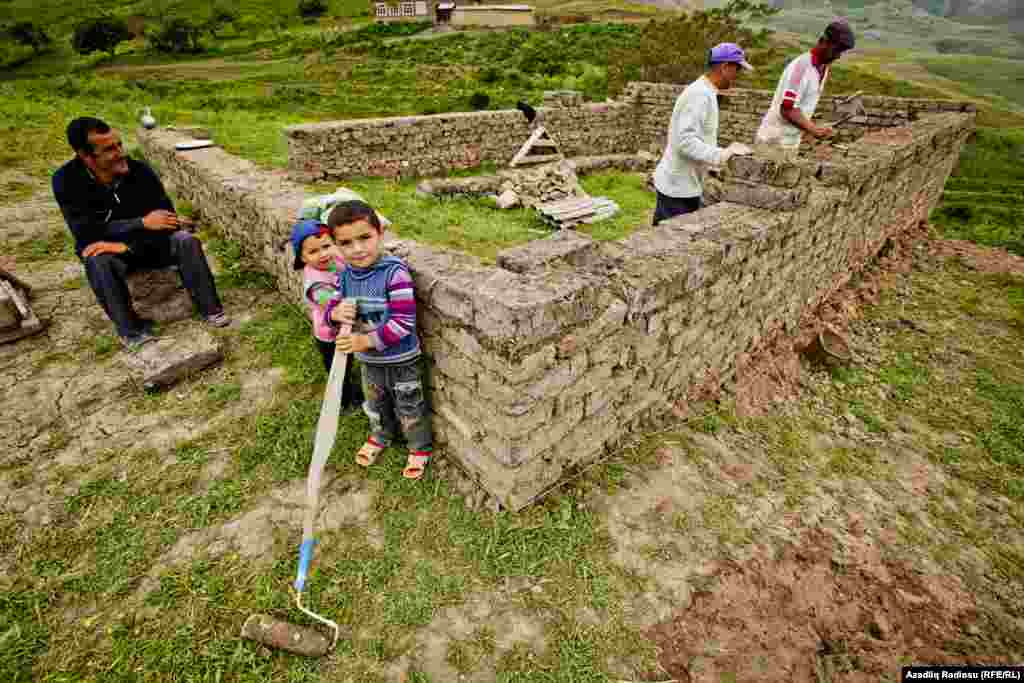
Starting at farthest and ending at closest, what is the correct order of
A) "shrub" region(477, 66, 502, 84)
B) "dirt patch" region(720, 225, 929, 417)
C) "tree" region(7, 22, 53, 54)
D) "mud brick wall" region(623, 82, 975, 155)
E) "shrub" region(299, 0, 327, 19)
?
"shrub" region(299, 0, 327, 19)
"tree" region(7, 22, 53, 54)
"shrub" region(477, 66, 502, 84)
"mud brick wall" region(623, 82, 975, 155)
"dirt patch" region(720, 225, 929, 417)

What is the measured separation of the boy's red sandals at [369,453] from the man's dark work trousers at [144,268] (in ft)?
8.78

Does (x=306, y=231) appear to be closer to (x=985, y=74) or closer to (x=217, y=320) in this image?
(x=217, y=320)

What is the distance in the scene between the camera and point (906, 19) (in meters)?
40.0

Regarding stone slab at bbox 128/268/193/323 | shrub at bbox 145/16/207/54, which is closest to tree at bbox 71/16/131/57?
shrub at bbox 145/16/207/54

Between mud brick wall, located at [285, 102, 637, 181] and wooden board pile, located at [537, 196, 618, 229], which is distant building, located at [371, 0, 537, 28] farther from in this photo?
wooden board pile, located at [537, 196, 618, 229]

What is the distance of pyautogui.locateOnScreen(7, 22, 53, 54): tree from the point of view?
43281 millimetres

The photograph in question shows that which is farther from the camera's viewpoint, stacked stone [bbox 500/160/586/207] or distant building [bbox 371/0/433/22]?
distant building [bbox 371/0/433/22]

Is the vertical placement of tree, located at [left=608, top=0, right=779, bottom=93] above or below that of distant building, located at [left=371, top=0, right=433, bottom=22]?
below

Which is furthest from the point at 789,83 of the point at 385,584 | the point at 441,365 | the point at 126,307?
the point at 126,307

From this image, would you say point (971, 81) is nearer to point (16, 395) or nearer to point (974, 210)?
point (974, 210)

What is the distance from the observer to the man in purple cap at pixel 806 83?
482 centimetres

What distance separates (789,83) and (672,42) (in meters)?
24.2

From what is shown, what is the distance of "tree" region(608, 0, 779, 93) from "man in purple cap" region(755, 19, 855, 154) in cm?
1585

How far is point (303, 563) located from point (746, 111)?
48.0 feet
